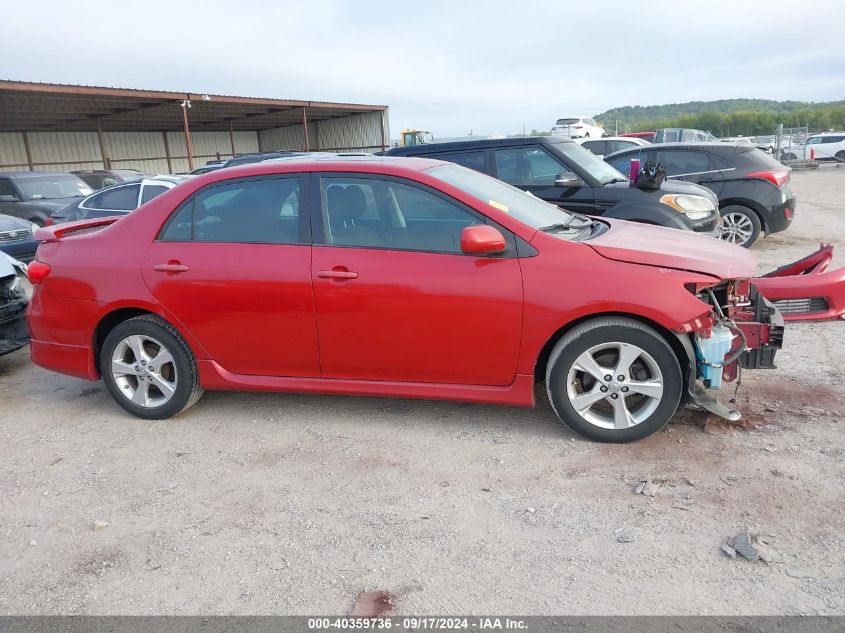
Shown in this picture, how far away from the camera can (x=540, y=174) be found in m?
7.16

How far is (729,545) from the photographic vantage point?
2.72 m

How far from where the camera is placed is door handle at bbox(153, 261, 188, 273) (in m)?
4.05

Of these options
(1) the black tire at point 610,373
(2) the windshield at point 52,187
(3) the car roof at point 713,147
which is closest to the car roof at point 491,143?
(3) the car roof at point 713,147

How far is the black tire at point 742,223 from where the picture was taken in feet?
29.8

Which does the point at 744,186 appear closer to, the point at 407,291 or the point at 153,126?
the point at 407,291

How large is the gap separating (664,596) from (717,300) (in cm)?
198

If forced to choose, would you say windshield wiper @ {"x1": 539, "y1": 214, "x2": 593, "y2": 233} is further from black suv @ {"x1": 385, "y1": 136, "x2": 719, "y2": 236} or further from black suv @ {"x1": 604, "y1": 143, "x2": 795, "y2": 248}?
black suv @ {"x1": 604, "y1": 143, "x2": 795, "y2": 248}

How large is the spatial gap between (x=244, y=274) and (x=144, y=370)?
40.6 inches

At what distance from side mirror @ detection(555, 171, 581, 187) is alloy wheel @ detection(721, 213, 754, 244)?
3400 mm

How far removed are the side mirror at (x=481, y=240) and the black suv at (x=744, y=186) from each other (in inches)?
268

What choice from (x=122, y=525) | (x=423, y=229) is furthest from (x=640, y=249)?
(x=122, y=525)

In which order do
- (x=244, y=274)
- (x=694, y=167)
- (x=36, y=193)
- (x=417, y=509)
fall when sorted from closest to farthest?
(x=417, y=509), (x=244, y=274), (x=694, y=167), (x=36, y=193)

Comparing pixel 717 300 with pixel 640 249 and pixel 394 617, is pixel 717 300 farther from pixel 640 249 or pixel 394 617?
pixel 394 617

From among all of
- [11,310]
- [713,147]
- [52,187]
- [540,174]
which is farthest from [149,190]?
[713,147]
